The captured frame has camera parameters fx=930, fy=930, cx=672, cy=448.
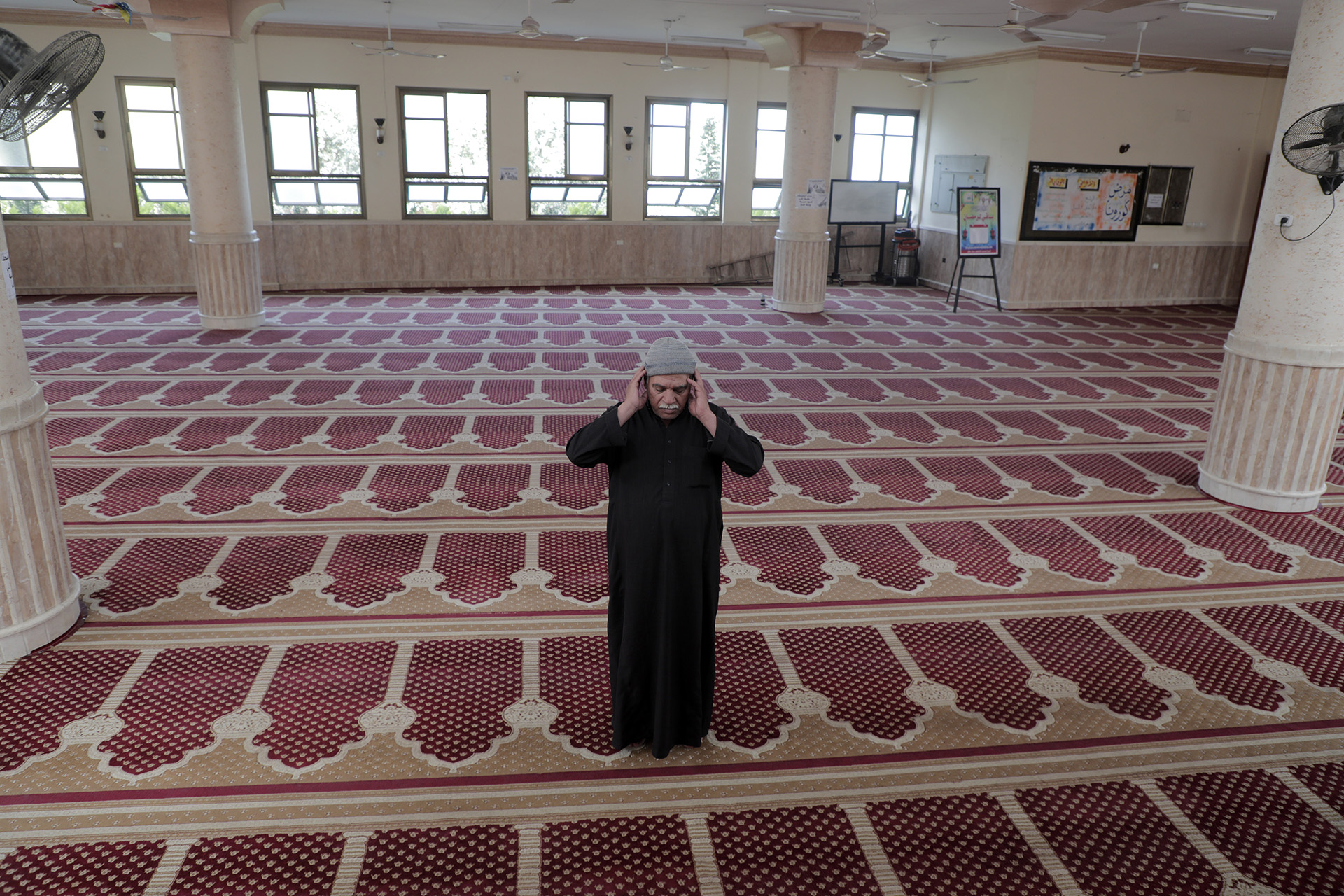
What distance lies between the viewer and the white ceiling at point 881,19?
8.08 m

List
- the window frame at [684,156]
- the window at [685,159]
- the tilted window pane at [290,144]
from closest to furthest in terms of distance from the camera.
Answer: the tilted window pane at [290,144] < the window frame at [684,156] < the window at [685,159]

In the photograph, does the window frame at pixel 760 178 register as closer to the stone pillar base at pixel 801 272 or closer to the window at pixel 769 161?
the window at pixel 769 161

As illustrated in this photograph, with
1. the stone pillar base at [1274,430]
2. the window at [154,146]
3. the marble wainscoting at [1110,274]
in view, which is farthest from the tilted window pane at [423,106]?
the stone pillar base at [1274,430]

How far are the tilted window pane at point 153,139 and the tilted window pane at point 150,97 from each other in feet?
0.20

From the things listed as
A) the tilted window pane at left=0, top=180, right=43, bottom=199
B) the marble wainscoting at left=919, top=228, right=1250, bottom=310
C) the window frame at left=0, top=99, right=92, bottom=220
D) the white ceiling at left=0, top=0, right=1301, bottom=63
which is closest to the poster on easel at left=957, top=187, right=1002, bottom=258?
the marble wainscoting at left=919, top=228, right=1250, bottom=310

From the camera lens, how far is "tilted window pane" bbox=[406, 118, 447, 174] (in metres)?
11.1

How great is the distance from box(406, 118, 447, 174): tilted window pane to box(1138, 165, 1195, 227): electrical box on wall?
849 cm

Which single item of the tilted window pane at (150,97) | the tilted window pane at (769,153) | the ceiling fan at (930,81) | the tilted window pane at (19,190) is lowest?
the tilted window pane at (19,190)

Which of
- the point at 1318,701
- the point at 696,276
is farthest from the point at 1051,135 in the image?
the point at 1318,701

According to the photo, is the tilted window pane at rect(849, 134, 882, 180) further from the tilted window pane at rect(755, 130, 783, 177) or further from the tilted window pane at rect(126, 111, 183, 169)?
the tilted window pane at rect(126, 111, 183, 169)

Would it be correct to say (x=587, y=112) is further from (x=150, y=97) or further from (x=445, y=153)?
(x=150, y=97)

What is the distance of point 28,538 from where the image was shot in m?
3.14

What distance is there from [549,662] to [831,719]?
977 millimetres

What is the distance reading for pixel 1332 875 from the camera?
233cm
